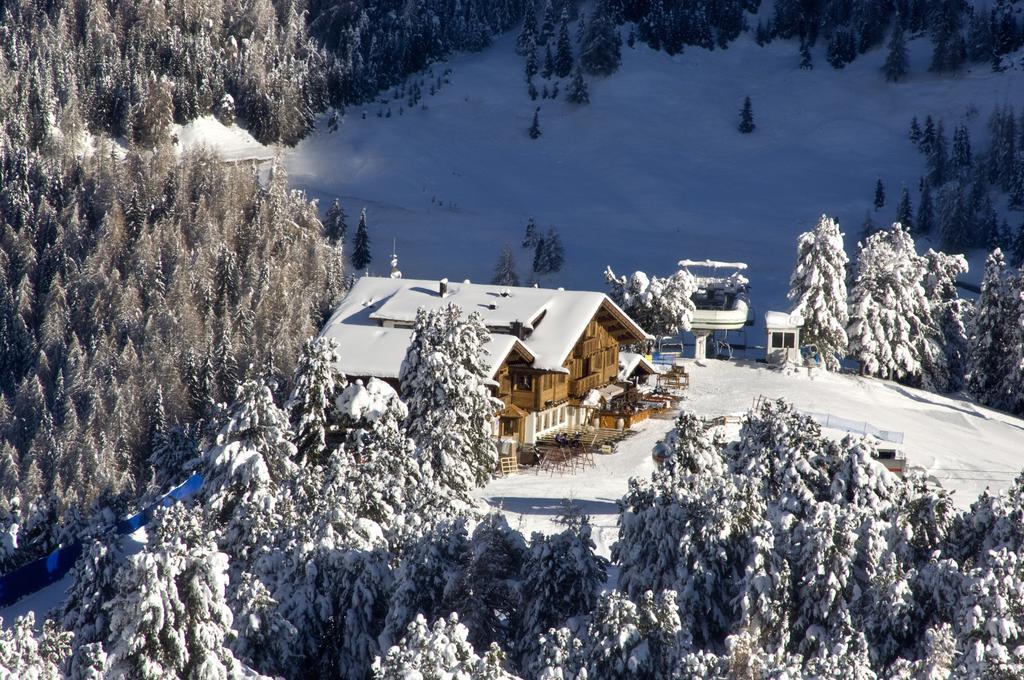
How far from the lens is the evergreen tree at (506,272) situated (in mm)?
99375

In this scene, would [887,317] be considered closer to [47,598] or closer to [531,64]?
[47,598]

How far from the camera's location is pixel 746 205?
11862 centimetres

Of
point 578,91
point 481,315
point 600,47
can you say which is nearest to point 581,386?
point 481,315

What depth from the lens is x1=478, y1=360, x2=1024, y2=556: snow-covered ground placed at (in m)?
47.2

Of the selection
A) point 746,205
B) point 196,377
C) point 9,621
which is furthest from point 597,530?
point 746,205

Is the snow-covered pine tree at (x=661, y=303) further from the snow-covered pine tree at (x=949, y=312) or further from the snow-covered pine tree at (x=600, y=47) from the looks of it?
the snow-covered pine tree at (x=600, y=47)

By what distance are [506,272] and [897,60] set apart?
58300mm

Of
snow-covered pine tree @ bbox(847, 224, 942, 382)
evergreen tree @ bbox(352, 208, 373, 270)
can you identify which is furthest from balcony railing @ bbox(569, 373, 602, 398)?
evergreen tree @ bbox(352, 208, 373, 270)

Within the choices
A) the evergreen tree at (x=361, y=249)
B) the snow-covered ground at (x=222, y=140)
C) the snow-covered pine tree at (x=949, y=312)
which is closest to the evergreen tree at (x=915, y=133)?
the snow-covered pine tree at (x=949, y=312)

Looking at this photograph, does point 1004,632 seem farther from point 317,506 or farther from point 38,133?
point 38,133

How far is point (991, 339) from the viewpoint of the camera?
72.9m

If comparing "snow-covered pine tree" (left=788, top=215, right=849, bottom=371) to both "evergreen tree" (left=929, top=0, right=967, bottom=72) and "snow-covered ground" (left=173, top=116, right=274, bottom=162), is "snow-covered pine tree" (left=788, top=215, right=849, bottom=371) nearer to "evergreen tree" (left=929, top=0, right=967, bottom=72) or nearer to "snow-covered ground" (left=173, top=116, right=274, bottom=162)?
"snow-covered ground" (left=173, top=116, right=274, bottom=162)

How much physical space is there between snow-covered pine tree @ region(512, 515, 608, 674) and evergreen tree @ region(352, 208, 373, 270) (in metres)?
75.7

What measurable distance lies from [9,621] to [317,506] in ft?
39.0
